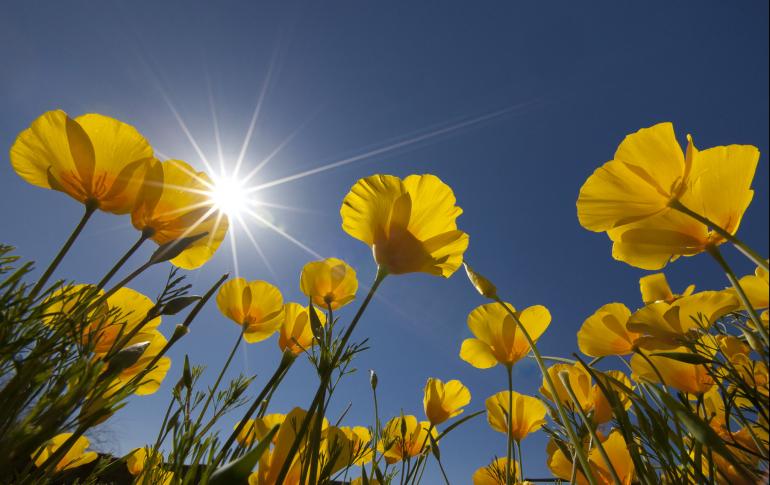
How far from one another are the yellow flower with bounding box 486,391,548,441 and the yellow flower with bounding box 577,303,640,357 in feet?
1.84

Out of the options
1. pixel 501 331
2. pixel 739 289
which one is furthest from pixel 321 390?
pixel 501 331

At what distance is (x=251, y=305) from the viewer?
5.29ft

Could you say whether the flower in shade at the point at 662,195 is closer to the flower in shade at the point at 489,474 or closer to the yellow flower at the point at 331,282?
the yellow flower at the point at 331,282

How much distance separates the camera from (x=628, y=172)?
2.76 ft

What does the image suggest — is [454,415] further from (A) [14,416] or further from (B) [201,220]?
(A) [14,416]

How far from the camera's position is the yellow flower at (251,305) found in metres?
1.59

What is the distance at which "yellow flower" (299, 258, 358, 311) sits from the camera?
1505mm

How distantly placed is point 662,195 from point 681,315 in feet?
1.10

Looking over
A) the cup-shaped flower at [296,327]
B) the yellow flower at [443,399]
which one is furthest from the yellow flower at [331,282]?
the yellow flower at [443,399]

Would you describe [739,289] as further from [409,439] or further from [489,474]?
[409,439]

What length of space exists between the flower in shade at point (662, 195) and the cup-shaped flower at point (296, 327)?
99 cm

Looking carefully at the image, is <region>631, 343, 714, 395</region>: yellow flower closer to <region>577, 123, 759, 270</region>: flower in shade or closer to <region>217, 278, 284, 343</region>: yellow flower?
<region>577, 123, 759, 270</region>: flower in shade

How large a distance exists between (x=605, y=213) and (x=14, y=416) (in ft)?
3.59

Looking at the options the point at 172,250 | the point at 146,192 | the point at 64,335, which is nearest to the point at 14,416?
the point at 64,335
